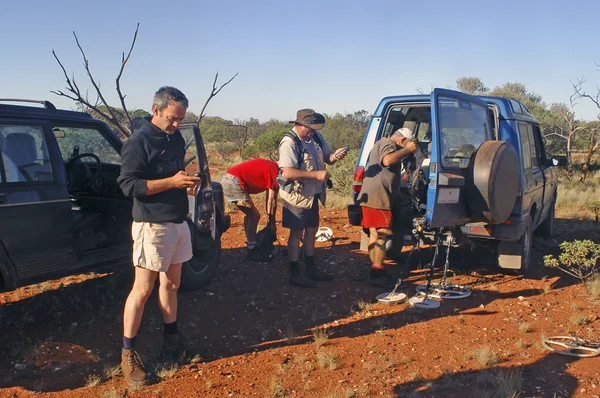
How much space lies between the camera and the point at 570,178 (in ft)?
48.8

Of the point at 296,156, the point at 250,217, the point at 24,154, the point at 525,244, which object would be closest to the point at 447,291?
the point at 525,244

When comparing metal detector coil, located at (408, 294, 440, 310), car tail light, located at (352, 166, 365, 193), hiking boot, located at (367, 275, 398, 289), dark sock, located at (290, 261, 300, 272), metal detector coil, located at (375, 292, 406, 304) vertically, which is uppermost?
car tail light, located at (352, 166, 365, 193)

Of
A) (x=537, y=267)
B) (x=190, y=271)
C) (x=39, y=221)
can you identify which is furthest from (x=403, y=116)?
(x=39, y=221)

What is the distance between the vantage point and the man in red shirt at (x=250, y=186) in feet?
21.5

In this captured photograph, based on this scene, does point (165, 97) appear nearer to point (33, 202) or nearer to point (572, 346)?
point (33, 202)

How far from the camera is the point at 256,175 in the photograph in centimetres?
663

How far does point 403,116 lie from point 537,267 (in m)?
2.48

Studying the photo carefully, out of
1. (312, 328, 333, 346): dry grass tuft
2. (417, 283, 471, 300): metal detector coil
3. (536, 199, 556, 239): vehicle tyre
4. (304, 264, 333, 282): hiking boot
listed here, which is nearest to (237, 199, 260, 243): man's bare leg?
(304, 264, 333, 282): hiking boot

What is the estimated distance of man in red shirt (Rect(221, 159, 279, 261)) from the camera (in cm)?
657

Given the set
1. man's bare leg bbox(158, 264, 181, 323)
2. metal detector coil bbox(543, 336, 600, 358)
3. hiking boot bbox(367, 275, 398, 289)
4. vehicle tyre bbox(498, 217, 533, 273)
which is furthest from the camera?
vehicle tyre bbox(498, 217, 533, 273)

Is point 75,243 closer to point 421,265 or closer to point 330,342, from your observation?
point 330,342

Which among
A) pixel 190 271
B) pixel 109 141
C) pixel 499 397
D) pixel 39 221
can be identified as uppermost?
pixel 109 141

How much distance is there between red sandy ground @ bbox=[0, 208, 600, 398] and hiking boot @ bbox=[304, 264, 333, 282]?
0.13m

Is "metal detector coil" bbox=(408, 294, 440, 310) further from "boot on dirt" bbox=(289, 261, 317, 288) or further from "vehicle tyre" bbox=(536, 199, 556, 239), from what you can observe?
"vehicle tyre" bbox=(536, 199, 556, 239)
